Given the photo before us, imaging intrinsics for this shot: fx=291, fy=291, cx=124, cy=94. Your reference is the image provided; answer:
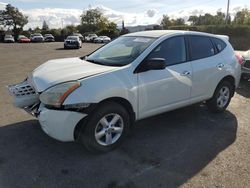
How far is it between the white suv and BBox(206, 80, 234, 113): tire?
0.03 meters

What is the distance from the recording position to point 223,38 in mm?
5883

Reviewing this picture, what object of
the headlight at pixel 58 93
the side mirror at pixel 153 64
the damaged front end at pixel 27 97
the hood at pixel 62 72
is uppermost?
the side mirror at pixel 153 64

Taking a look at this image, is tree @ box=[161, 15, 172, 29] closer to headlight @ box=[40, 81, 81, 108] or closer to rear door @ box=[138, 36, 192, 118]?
rear door @ box=[138, 36, 192, 118]

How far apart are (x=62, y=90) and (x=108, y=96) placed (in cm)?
61

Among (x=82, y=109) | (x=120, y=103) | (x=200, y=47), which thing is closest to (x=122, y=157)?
(x=120, y=103)

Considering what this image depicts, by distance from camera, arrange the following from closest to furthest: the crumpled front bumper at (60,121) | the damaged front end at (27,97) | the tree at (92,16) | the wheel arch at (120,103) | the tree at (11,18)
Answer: the crumpled front bumper at (60,121) → the wheel arch at (120,103) → the damaged front end at (27,97) → the tree at (11,18) → the tree at (92,16)

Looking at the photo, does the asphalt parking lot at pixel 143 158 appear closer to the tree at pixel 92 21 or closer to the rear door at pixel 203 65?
the rear door at pixel 203 65

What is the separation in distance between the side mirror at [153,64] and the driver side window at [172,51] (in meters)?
0.20

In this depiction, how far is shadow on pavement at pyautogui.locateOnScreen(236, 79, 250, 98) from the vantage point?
25.1 ft

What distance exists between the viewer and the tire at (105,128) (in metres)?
3.83

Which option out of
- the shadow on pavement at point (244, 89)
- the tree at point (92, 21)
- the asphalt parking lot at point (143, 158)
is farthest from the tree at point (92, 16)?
the asphalt parking lot at point (143, 158)

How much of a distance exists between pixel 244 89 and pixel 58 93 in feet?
20.3

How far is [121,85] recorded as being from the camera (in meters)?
4.00

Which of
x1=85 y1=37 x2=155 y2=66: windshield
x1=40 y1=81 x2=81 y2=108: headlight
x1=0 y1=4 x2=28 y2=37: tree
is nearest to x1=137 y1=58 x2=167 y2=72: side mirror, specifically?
x1=85 y1=37 x2=155 y2=66: windshield
